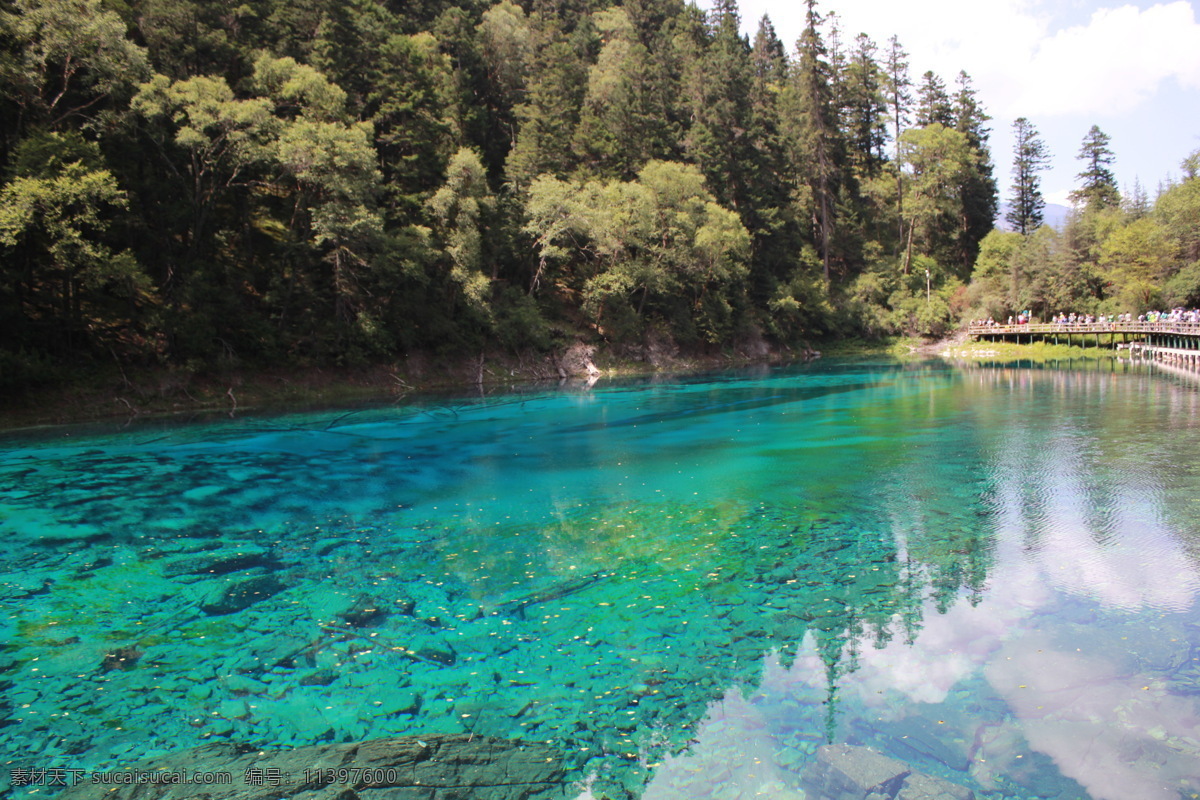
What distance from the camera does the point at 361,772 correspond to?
6332 millimetres

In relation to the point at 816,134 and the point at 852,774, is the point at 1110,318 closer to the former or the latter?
the point at 816,134

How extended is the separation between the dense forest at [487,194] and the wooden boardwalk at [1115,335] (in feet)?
11.7

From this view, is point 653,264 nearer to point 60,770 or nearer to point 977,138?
point 60,770

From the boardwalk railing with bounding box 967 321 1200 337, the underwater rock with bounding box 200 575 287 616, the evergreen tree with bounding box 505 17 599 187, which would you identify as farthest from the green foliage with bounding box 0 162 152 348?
the boardwalk railing with bounding box 967 321 1200 337

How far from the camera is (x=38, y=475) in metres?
19.3

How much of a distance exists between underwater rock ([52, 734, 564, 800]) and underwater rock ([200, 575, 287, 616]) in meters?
3.75

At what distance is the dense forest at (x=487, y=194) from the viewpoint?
29.4 meters

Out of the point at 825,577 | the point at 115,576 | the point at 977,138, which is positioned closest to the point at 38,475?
the point at 115,576

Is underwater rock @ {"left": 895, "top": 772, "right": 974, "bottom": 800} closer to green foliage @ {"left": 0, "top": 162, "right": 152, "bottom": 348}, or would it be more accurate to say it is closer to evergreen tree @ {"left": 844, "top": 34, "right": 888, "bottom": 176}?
green foliage @ {"left": 0, "top": 162, "right": 152, "bottom": 348}

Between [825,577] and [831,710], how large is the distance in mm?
3675

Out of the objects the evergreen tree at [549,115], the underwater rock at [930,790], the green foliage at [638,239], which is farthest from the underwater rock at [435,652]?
the evergreen tree at [549,115]

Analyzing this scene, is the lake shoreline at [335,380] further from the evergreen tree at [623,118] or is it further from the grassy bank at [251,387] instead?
the evergreen tree at [623,118]

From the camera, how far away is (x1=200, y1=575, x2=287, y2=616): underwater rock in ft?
33.3

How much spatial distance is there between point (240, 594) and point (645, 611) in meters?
6.07
